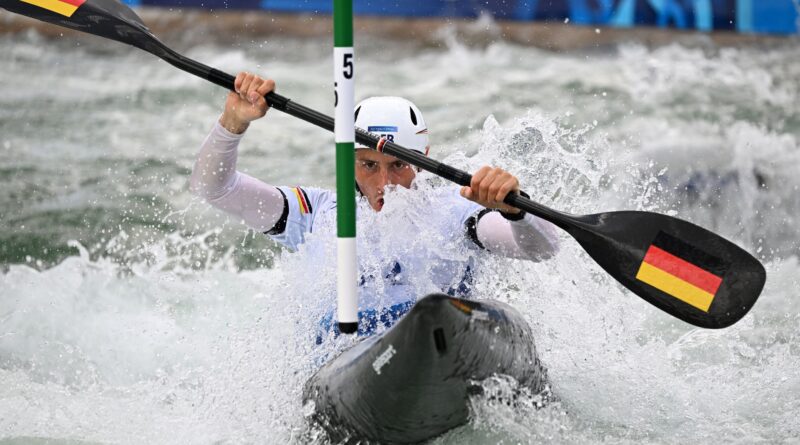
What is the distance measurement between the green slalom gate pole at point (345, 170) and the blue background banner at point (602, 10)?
7313mm

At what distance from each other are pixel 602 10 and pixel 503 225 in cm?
755

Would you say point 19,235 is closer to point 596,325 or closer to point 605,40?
point 596,325

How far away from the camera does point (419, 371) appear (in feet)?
9.34

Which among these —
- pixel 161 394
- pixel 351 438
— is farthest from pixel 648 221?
pixel 161 394

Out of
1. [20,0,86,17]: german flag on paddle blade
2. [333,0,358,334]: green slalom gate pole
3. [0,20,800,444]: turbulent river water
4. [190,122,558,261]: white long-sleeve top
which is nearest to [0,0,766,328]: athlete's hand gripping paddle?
[190,122,558,261]: white long-sleeve top

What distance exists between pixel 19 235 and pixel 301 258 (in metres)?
4.49

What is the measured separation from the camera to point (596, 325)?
13.8ft

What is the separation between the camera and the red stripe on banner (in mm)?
3311

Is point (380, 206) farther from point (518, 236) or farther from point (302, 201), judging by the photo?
point (518, 236)

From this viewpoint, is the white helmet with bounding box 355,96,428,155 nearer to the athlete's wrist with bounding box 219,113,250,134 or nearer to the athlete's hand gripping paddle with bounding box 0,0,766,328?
the athlete's hand gripping paddle with bounding box 0,0,766,328

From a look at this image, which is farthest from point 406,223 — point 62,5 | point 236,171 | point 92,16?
point 62,5

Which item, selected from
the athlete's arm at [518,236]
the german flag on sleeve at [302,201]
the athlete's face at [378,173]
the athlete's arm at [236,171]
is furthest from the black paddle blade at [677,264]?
the athlete's arm at [236,171]

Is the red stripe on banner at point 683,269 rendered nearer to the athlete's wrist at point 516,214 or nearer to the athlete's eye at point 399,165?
the athlete's wrist at point 516,214

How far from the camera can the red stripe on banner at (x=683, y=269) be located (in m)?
3.31
